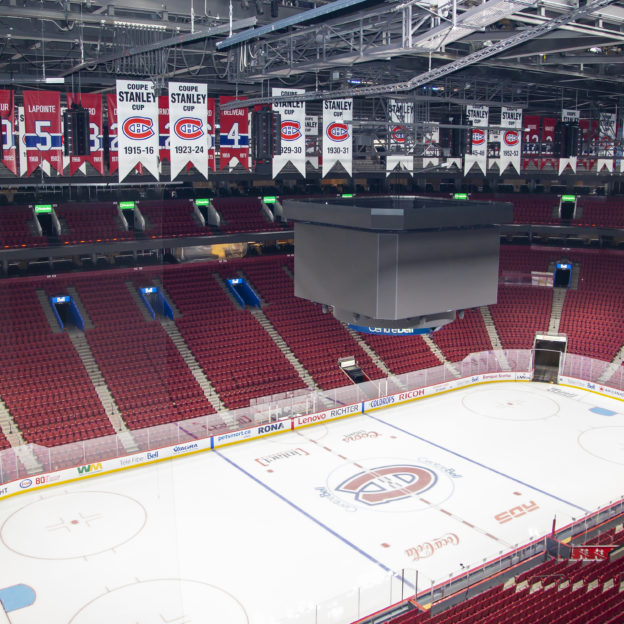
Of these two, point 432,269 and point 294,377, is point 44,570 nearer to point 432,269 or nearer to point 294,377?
point 432,269

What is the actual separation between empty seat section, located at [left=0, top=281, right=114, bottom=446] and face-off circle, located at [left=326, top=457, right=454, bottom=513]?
6.70 m

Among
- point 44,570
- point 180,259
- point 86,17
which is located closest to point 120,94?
point 86,17

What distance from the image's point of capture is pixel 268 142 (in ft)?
62.8

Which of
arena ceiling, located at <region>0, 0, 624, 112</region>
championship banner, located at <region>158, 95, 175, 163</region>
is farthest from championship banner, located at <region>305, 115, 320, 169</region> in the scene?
championship banner, located at <region>158, 95, 175, 163</region>

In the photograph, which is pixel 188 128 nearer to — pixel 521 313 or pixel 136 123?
pixel 136 123

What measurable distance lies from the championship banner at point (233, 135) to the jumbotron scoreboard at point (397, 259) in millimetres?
3793

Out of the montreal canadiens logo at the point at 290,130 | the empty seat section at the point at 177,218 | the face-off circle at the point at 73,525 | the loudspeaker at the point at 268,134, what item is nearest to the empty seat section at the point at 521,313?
the empty seat section at the point at 177,218

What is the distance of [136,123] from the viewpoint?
1652 centimetres

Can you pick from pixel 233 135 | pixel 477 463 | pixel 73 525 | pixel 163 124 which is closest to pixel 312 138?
pixel 233 135

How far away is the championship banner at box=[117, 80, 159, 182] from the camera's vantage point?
16375mm

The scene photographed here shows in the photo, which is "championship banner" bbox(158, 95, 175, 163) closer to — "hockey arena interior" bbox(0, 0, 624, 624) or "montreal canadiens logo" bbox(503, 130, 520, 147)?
"hockey arena interior" bbox(0, 0, 624, 624)

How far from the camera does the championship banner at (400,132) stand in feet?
67.7

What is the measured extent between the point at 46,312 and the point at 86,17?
1130 centimetres

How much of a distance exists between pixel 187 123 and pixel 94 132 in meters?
3.94
